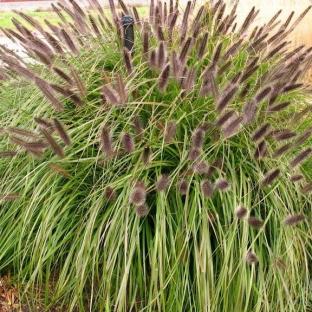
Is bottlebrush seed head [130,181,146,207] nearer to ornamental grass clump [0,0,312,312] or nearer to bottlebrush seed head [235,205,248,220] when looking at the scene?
ornamental grass clump [0,0,312,312]

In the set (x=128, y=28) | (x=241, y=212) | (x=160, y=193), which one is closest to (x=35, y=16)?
(x=128, y=28)

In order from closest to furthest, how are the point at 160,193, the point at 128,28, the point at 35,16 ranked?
the point at 160,193 → the point at 128,28 → the point at 35,16

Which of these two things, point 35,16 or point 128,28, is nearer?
point 128,28

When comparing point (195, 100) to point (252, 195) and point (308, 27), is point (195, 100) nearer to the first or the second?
point (252, 195)

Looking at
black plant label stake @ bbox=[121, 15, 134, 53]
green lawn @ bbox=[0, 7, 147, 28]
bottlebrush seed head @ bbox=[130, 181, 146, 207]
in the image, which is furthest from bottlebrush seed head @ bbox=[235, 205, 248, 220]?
green lawn @ bbox=[0, 7, 147, 28]

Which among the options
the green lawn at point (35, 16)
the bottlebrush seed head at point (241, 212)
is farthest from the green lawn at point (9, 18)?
the bottlebrush seed head at point (241, 212)

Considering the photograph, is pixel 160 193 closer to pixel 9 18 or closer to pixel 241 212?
pixel 241 212

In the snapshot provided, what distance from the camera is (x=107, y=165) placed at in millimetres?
2602

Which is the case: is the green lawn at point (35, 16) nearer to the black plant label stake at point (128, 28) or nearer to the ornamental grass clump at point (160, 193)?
the black plant label stake at point (128, 28)

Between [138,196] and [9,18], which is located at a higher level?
[138,196]

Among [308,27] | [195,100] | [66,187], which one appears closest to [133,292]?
[66,187]

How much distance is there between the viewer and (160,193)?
7.89 ft

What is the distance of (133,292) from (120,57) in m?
1.35

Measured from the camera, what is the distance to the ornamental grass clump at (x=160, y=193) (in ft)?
7.66
